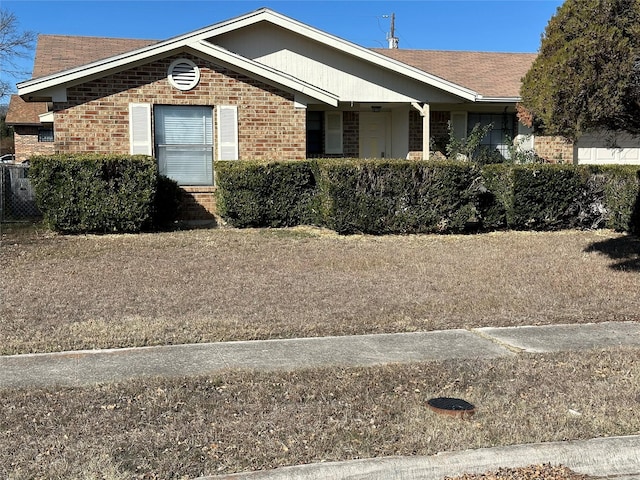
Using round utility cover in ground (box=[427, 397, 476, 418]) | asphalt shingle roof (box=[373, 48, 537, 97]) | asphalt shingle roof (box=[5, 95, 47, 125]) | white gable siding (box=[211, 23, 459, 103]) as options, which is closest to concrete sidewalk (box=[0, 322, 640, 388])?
round utility cover in ground (box=[427, 397, 476, 418])

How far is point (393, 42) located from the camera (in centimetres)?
2544

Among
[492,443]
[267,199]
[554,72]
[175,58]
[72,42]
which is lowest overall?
[492,443]

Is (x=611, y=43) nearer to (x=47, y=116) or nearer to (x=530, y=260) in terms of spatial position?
(x=530, y=260)

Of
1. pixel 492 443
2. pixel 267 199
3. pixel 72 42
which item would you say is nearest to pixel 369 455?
pixel 492 443

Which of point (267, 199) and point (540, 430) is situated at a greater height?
point (267, 199)

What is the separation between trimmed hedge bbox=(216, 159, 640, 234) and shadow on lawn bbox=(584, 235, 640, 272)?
98 centimetres

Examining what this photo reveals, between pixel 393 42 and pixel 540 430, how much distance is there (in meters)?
23.4

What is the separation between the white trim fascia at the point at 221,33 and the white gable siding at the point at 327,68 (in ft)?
1.35

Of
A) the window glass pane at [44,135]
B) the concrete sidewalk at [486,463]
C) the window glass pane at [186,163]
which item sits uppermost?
the window glass pane at [44,135]

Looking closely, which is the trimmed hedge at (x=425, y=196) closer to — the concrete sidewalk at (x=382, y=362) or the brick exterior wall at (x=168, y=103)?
the brick exterior wall at (x=168, y=103)

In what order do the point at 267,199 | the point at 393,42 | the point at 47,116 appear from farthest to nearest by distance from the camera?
1. the point at 393,42
2. the point at 47,116
3. the point at 267,199

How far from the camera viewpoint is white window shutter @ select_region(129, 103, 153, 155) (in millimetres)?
12969

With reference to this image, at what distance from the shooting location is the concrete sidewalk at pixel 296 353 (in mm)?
4828

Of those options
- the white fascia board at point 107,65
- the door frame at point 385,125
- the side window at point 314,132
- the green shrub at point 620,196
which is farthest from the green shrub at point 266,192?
the green shrub at point 620,196
